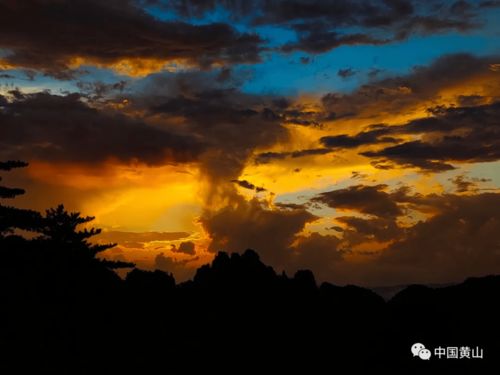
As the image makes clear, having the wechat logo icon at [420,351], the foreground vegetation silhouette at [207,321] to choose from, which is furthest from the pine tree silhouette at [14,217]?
the wechat logo icon at [420,351]

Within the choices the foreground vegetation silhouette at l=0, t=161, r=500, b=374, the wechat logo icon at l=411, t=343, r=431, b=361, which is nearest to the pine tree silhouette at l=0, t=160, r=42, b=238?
the foreground vegetation silhouette at l=0, t=161, r=500, b=374

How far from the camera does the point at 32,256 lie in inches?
1802

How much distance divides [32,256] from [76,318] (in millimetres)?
6122

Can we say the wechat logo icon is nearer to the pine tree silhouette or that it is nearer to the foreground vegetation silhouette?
the foreground vegetation silhouette

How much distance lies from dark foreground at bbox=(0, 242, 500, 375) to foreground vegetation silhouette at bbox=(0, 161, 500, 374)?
103 millimetres

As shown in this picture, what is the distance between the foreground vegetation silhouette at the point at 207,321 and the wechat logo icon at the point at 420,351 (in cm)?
50

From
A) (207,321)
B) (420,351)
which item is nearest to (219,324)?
(207,321)

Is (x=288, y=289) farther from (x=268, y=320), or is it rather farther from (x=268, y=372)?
(x=268, y=372)

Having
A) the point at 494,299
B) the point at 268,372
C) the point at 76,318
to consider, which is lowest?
the point at 268,372

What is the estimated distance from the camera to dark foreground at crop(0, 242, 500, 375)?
41000 mm

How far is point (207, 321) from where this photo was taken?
171ft

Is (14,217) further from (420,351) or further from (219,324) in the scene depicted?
(420,351)

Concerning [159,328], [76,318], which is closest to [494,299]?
[159,328]

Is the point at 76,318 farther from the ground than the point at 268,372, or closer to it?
farther from the ground
